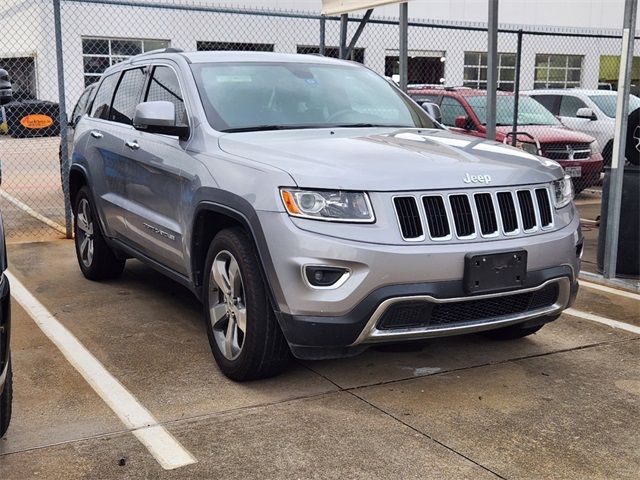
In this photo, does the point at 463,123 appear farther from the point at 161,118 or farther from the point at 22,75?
the point at 22,75

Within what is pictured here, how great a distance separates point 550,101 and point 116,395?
38.5ft

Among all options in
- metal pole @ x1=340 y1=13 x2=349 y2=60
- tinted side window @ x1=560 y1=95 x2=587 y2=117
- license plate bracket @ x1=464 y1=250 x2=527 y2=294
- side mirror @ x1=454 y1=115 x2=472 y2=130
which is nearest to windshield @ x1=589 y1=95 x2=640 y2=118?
tinted side window @ x1=560 y1=95 x2=587 y2=117

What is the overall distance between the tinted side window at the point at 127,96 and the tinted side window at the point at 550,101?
9.77 metres

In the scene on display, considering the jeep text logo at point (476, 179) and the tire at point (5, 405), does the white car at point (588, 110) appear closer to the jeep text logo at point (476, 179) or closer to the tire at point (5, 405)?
the jeep text logo at point (476, 179)

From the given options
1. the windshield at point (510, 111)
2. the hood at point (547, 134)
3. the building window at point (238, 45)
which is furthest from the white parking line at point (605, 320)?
the building window at point (238, 45)

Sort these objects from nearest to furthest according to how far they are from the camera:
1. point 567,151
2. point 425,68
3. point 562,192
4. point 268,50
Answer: point 562,192, point 567,151, point 268,50, point 425,68

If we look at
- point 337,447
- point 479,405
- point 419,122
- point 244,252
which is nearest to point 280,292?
point 244,252

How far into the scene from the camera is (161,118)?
183 inches

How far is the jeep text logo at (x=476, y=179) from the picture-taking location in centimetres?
399

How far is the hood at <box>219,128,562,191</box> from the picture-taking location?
12.6 feet

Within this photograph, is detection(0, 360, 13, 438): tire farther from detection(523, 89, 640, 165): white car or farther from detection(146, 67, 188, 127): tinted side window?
detection(523, 89, 640, 165): white car

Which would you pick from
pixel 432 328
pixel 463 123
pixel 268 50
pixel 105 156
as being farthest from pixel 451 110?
pixel 268 50

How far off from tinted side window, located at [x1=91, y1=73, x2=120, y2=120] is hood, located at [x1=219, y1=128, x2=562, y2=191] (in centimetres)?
214

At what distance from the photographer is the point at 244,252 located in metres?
4.05
